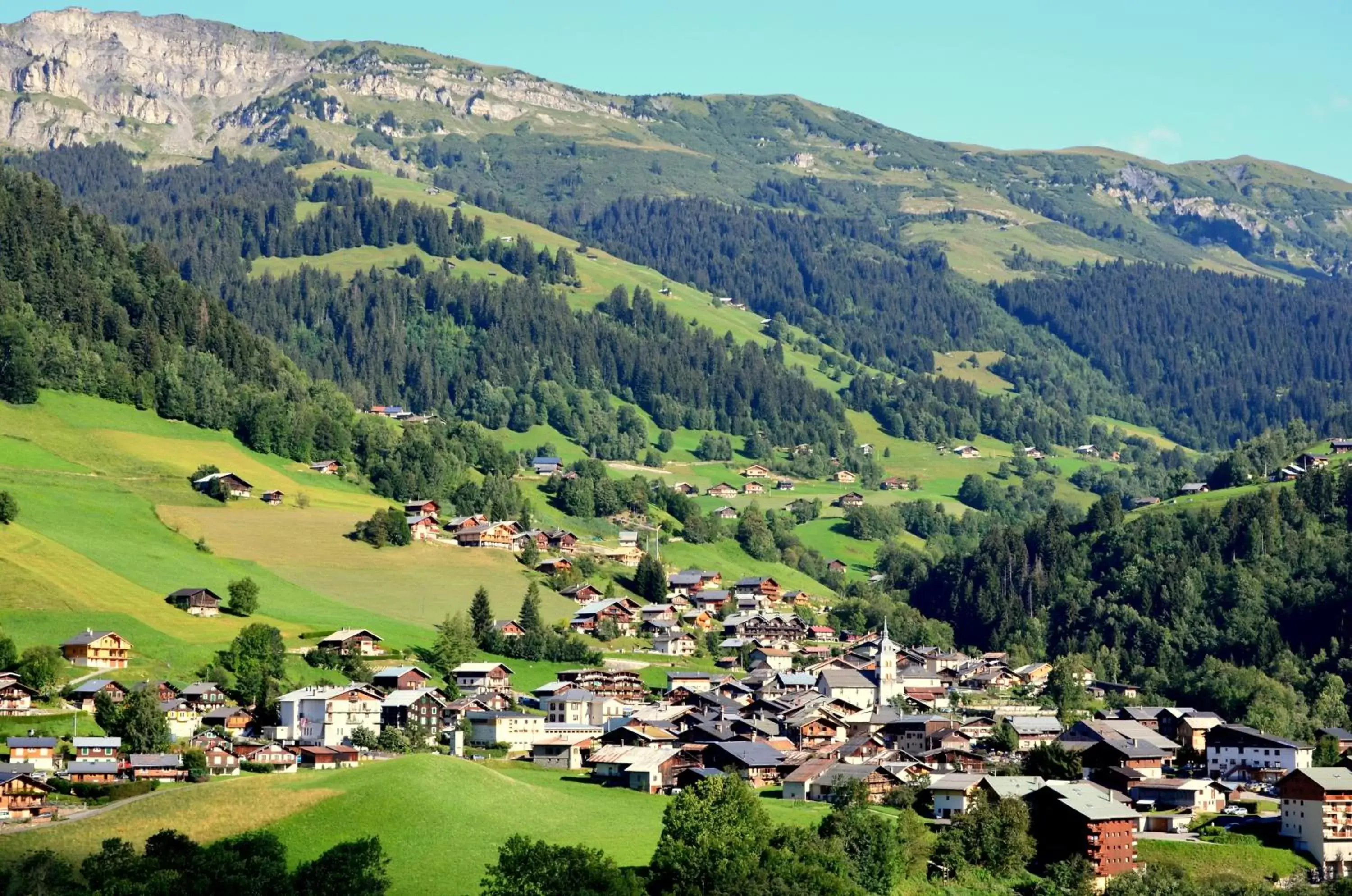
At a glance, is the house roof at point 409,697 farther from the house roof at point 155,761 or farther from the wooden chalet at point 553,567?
the wooden chalet at point 553,567

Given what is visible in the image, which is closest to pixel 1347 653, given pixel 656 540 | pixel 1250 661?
pixel 1250 661

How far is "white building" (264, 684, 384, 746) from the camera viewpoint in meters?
116

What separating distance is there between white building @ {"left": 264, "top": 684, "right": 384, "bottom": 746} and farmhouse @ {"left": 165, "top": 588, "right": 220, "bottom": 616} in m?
18.0

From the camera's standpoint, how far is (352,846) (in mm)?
80375

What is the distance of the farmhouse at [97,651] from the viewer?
117 m

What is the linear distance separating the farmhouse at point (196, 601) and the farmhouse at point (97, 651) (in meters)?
16.0

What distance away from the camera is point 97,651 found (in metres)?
118

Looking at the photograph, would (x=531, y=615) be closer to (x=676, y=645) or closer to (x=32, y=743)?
(x=676, y=645)

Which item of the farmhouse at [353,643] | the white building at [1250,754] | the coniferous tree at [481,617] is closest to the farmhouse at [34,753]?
the farmhouse at [353,643]

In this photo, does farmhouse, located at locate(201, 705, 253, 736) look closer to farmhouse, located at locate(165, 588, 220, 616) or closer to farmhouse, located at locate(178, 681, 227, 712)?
farmhouse, located at locate(178, 681, 227, 712)

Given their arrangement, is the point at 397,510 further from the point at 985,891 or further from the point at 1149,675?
the point at 985,891

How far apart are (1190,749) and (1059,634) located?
5791 centimetres

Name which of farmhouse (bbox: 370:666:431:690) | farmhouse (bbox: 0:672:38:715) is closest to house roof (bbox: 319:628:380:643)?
farmhouse (bbox: 370:666:431:690)

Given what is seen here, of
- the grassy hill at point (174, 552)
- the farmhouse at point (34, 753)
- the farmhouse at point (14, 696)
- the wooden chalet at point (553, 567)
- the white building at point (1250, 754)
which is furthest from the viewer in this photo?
the wooden chalet at point (553, 567)
